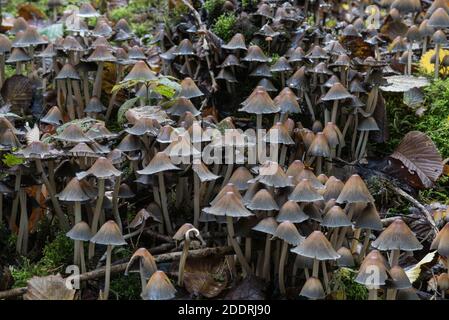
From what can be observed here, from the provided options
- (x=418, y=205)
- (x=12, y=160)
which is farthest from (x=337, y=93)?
(x=12, y=160)

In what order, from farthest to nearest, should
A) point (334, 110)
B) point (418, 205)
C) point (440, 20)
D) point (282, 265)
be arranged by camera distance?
point (440, 20)
point (334, 110)
point (418, 205)
point (282, 265)

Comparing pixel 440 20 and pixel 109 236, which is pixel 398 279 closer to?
pixel 109 236

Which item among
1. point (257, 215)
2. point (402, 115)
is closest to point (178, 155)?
point (257, 215)

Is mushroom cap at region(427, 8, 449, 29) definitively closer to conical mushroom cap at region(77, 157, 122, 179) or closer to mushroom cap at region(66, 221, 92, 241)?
conical mushroom cap at region(77, 157, 122, 179)

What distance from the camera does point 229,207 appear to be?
279 centimetres

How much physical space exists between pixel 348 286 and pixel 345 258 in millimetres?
216

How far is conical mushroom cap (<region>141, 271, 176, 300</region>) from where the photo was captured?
259cm

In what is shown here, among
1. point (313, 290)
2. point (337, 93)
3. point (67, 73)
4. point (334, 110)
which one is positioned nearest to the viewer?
point (313, 290)

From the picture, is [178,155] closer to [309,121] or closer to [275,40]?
[309,121]

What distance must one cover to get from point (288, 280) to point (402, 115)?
194 cm

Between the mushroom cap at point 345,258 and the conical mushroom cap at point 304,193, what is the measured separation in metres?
0.31

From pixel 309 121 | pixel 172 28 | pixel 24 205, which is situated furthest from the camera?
pixel 172 28

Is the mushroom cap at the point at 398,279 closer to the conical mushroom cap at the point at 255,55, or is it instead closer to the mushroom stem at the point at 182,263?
the mushroom stem at the point at 182,263
